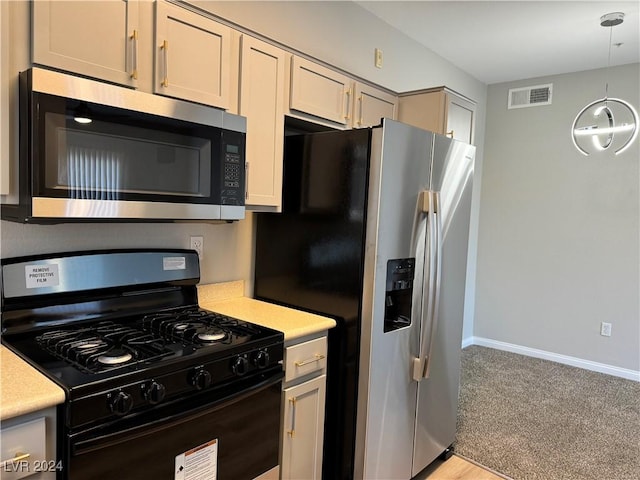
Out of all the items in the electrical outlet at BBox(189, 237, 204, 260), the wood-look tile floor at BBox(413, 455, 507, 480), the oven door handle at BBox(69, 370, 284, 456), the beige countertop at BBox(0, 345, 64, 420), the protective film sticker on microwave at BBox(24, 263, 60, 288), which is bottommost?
the wood-look tile floor at BBox(413, 455, 507, 480)

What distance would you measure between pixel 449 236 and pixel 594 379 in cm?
256

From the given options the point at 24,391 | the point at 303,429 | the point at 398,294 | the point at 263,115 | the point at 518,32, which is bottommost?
the point at 303,429

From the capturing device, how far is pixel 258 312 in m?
2.09

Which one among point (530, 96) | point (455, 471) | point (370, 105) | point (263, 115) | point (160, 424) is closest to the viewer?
point (160, 424)

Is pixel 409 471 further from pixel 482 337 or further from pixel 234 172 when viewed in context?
pixel 482 337

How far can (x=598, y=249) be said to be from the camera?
13.2 feet

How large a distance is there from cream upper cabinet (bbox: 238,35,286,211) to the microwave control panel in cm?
11

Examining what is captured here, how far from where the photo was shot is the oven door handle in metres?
1.17

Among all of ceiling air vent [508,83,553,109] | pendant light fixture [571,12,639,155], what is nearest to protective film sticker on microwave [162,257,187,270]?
pendant light fixture [571,12,639,155]

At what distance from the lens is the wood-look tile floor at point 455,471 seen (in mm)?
2400

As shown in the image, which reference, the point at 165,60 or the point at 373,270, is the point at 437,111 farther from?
the point at 165,60

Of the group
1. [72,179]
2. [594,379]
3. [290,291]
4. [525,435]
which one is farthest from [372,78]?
[594,379]

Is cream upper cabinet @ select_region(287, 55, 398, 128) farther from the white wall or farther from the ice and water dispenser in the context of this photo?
the white wall

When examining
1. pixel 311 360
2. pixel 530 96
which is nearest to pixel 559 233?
pixel 530 96
